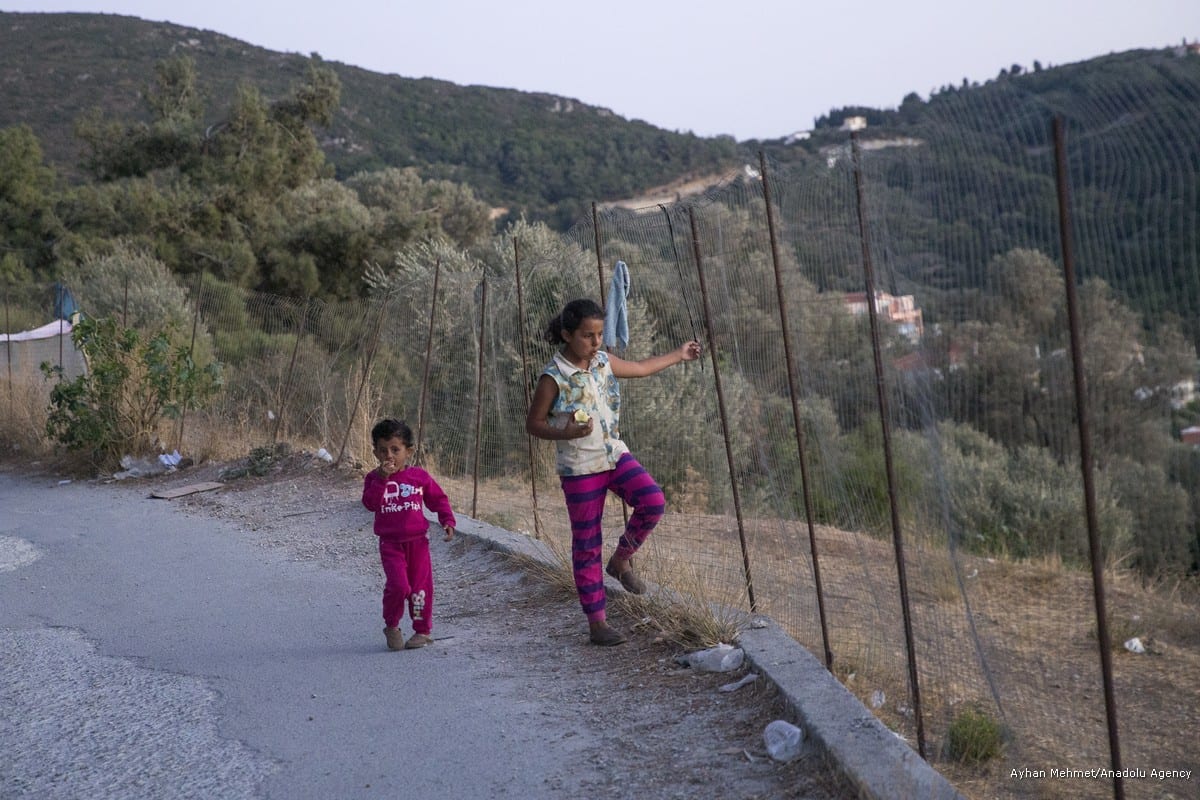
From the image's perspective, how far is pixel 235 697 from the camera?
5148mm

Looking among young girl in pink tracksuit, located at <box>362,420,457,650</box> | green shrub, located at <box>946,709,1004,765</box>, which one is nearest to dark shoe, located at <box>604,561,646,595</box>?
young girl in pink tracksuit, located at <box>362,420,457,650</box>

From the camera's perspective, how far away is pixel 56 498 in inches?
503

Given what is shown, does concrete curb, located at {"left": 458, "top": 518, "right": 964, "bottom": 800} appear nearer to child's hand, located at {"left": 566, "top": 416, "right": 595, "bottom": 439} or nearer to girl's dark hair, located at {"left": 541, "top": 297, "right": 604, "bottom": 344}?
child's hand, located at {"left": 566, "top": 416, "right": 595, "bottom": 439}

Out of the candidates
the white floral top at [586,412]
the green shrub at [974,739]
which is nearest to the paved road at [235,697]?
the white floral top at [586,412]

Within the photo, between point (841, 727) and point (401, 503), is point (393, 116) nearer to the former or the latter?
point (401, 503)

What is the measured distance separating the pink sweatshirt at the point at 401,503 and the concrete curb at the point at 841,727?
1677mm

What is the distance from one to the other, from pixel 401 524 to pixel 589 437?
1.10m

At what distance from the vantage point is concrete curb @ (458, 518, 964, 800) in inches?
137

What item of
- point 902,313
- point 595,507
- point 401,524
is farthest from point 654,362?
point 401,524

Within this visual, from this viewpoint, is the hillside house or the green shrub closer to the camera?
the hillside house

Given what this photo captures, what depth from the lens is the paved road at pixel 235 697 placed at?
4109 millimetres

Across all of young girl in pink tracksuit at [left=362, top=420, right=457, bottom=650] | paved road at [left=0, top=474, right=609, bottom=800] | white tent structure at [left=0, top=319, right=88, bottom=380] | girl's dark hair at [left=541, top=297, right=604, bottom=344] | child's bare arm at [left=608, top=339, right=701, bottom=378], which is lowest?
paved road at [left=0, top=474, right=609, bottom=800]

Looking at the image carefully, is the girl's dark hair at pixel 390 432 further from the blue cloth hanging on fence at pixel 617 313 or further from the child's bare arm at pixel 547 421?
the blue cloth hanging on fence at pixel 617 313

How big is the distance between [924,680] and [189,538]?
6.15 m
